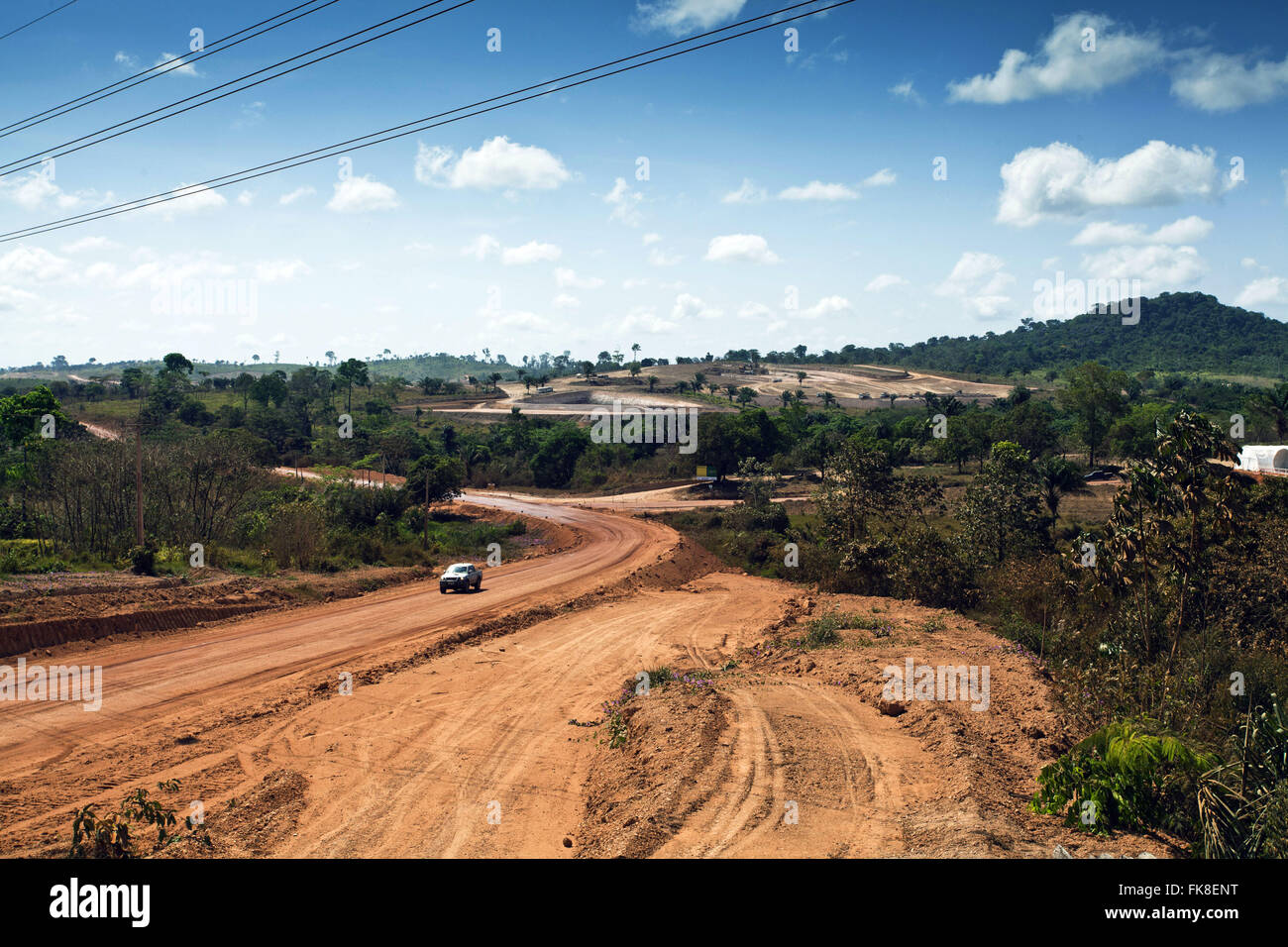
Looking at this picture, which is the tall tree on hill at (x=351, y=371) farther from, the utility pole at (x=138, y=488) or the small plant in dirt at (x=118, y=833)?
the small plant in dirt at (x=118, y=833)

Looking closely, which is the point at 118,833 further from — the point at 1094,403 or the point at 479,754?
the point at 1094,403

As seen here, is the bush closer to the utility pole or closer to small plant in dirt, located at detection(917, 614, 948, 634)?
the utility pole

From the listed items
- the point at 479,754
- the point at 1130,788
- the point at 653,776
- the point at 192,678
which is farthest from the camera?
the point at 192,678

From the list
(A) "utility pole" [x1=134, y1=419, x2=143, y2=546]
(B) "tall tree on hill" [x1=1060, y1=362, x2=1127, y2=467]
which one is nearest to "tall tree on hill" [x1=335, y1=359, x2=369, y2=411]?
(A) "utility pole" [x1=134, y1=419, x2=143, y2=546]

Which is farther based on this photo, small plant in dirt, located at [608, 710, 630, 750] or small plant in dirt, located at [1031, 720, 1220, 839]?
small plant in dirt, located at [608, 710, 630, 750]

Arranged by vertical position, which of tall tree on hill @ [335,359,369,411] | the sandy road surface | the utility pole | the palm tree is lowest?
the sandy road surface

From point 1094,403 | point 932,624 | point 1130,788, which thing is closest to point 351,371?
point 1094,403

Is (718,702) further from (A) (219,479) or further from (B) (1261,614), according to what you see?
(A) (219,479)

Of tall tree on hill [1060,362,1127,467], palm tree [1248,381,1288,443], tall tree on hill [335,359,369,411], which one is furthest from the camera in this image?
tall tree on hill [335,359,369,411]

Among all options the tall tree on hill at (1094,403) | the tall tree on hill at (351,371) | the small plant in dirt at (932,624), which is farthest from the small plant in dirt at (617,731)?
the tall tree on hill at (351,371)

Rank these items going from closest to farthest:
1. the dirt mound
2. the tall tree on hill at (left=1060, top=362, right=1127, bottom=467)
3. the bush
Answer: the dirt mound
the bush
the tall tree on hill at (left=1060, top=362, right=1127, bottom=467)
